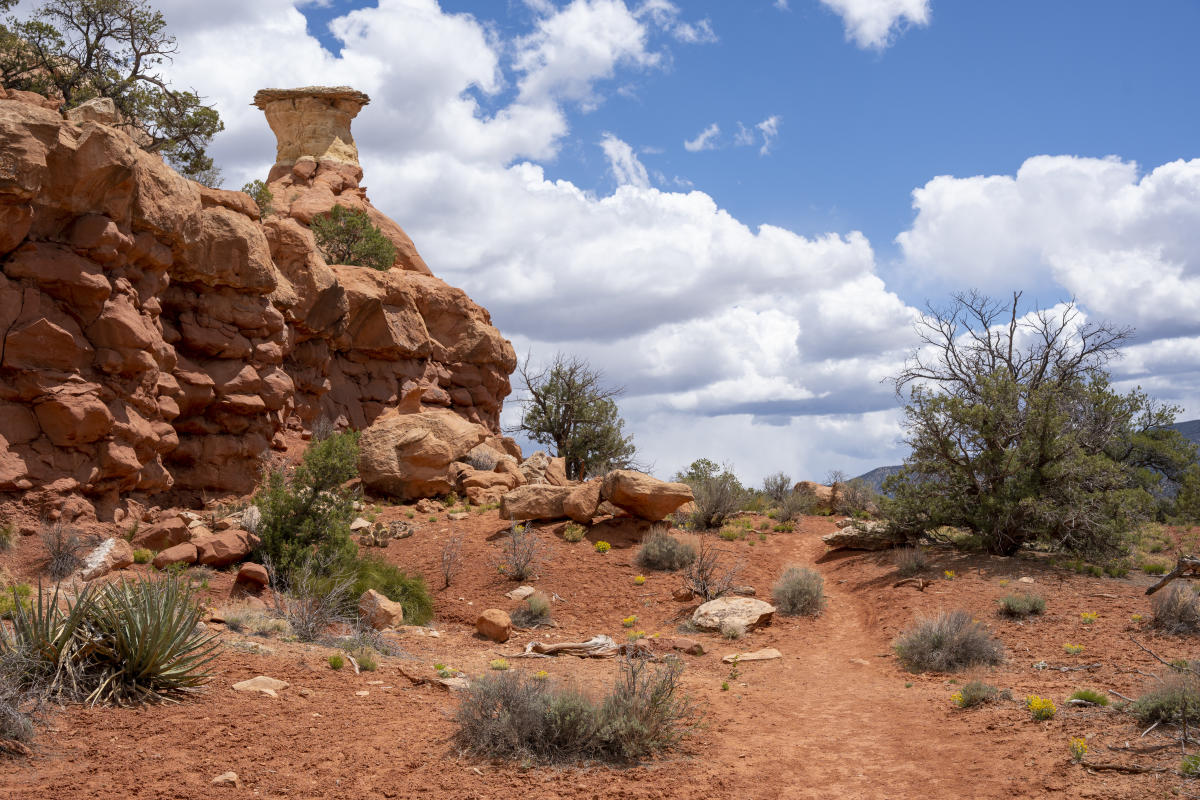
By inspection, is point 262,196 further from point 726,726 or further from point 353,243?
point 726,726

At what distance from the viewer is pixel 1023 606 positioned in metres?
11.2

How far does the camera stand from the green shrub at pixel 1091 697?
7153 mm

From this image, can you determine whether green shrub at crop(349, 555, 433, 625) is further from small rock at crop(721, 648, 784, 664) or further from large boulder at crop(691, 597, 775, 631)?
small rock at crop(721, 648, 784, 664)

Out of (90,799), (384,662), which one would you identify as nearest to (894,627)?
(384,662)

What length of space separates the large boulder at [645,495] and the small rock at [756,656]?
541cm

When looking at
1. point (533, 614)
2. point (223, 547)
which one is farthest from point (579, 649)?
point (223, 547)

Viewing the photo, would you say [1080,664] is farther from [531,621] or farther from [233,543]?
[233,543]

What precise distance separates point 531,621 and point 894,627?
532cm

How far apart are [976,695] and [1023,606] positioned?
4.14 meters

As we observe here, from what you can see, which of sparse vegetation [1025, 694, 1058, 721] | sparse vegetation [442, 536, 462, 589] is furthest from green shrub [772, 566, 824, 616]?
sparse vegetation [1025, 694, 1058, 721]

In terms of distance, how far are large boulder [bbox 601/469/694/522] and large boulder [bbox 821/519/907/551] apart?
3.44 metres

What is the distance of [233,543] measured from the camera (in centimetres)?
1323

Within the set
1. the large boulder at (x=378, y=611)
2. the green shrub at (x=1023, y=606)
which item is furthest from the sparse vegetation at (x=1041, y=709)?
the large boulder at (x=378, y=611)

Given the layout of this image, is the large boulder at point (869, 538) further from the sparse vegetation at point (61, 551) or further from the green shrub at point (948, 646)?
the sparse vegetation at point (61, 551)
